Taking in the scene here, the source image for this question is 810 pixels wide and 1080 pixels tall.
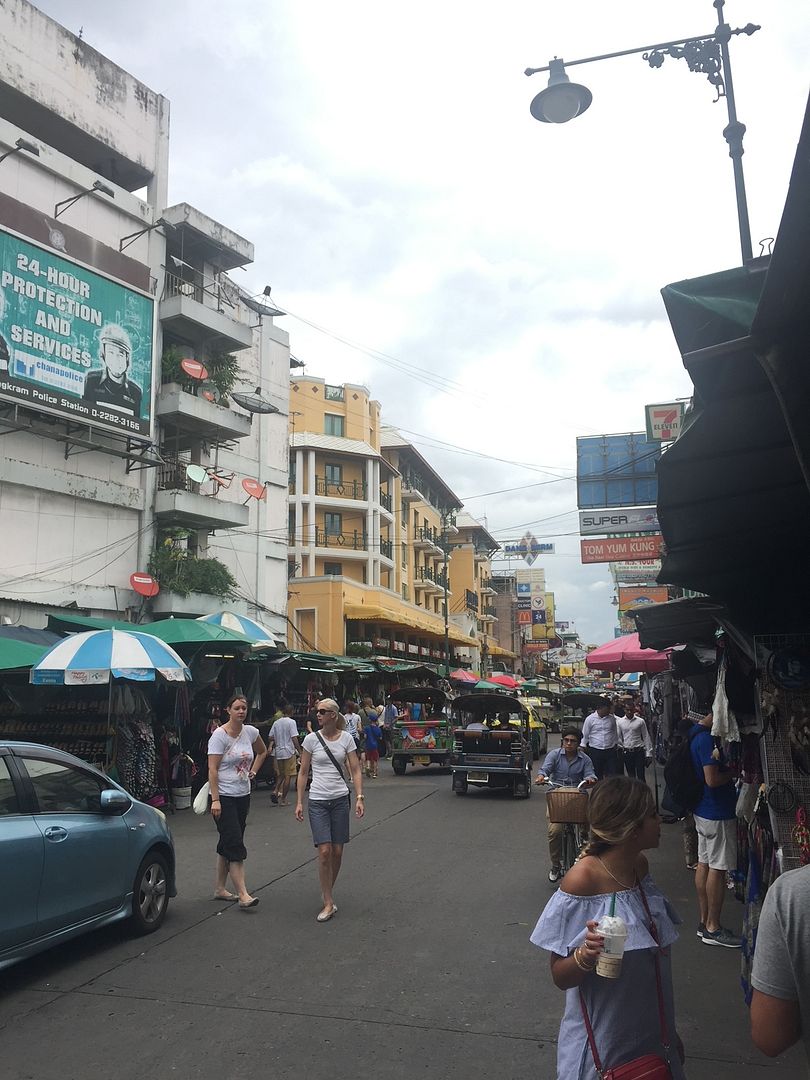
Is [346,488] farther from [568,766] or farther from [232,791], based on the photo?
[232,791]

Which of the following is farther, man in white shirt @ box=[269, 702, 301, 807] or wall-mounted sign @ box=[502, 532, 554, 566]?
wall-mounted sign @ box=[502, 532, 554, 566]

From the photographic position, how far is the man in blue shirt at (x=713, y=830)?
6305mm

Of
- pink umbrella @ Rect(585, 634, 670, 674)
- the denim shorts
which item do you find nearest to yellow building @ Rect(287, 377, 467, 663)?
pink umbrella @ Rect(585, 634, 670, 674)

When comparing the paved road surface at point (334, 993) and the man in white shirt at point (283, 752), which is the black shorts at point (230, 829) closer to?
the paved road surface at point (334, 993)

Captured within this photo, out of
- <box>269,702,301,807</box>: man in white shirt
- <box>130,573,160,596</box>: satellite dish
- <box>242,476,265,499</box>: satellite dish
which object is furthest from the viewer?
<box>242,476,265,499</box>: satellite dish

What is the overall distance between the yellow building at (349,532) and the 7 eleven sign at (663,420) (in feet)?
70.1

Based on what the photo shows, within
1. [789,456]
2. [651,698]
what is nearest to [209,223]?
[651,698]

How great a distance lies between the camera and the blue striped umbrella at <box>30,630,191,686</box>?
39.2 feet

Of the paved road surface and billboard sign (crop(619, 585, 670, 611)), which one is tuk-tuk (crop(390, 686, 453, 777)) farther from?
billboard sign (crop(619, 585, 670, 611))

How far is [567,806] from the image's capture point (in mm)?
7430

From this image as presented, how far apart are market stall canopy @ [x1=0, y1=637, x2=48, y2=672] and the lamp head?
415 inches

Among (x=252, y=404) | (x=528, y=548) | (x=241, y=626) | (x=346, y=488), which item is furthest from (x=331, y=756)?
(x=528, y=548)

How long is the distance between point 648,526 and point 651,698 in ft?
22.8

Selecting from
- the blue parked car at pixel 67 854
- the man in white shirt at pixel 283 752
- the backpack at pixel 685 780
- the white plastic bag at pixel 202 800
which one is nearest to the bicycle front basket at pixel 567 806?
the backpack at pixel 685 780
